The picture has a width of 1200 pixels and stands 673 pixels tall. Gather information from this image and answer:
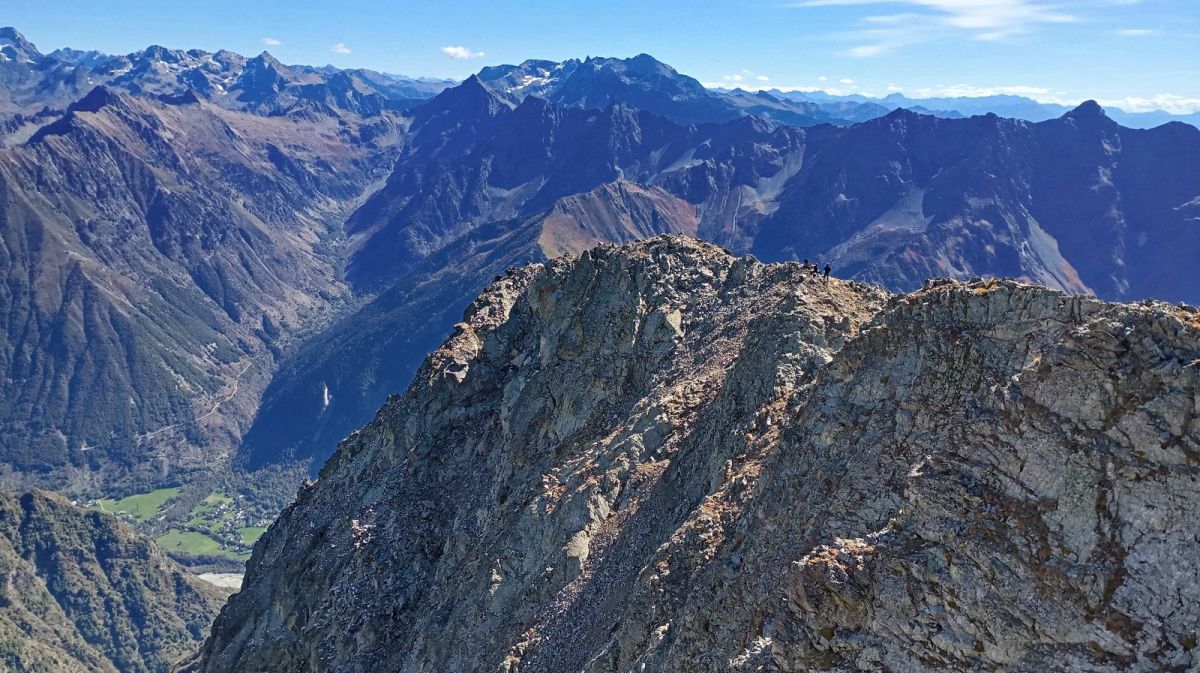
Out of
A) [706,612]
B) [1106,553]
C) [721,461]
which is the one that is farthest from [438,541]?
[1106,553]

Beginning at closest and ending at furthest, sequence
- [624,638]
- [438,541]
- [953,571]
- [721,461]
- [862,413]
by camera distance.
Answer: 1. [953,571]
2. [862,413]
3. [624,638]
4. [721,461]
5. [438,541]

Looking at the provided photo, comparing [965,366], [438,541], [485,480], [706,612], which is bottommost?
[438,541]

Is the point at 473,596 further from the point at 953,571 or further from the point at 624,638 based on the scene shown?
the point at 953,571

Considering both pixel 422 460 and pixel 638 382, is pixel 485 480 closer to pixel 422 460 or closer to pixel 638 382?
pixel 422 460

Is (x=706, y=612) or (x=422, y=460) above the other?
(x=706, y=612)

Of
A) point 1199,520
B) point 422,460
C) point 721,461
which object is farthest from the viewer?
point 422,460

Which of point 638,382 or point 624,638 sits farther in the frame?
point 638,382

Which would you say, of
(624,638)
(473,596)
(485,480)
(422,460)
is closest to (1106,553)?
(624,638)
